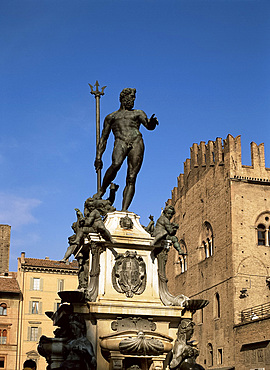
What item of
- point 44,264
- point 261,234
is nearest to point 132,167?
point 261,234

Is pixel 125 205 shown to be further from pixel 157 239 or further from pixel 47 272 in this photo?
pixel 47 272

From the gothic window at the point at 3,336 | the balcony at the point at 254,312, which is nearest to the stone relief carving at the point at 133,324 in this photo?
the balcony at the point at 254,312

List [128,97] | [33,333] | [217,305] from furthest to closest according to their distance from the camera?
[33,333] → [217,305] → [128,97]

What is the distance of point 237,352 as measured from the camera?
1628 inches

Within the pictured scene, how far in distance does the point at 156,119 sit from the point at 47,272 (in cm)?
4838

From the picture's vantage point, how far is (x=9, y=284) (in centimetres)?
5625

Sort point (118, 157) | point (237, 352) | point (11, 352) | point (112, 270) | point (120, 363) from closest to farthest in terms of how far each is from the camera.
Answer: point (120, 363)
point (112, 270)
point (118, 157)
point (237, 352)
point (11, 352)

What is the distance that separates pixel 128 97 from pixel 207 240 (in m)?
39.9

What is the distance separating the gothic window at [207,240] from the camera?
4940 centimetres

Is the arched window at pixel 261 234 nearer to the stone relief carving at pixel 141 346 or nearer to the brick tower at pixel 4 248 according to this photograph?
the brick tower at pixel 4 248

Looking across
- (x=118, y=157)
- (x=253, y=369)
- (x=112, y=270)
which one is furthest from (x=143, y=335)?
(x=253, y=369)

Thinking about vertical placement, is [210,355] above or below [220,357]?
above

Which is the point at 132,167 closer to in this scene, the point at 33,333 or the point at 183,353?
the point at 183,353

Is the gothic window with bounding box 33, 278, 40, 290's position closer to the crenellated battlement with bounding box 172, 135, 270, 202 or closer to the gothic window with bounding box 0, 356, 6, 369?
the gothic window with bounding box 0, 356, 6, 369
